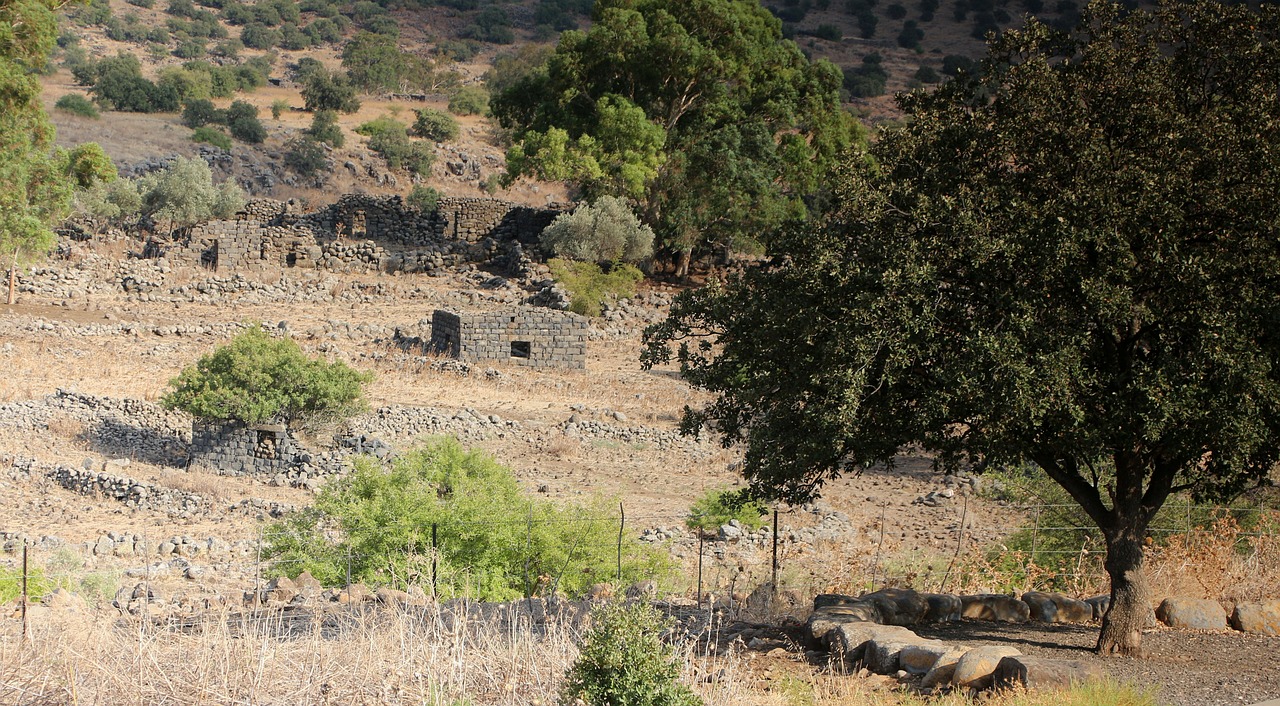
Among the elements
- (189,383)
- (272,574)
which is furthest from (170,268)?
(272,574)

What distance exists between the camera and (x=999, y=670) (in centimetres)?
812

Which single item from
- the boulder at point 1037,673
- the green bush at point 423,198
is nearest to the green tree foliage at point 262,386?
the boulder at point 1037,673

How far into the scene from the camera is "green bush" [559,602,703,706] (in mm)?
6711

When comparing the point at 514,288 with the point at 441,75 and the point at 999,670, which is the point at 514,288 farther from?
the point at 441,75

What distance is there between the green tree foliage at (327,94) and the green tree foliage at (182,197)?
20275 mm

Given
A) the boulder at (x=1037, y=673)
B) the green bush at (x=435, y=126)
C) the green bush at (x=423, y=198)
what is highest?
the green bush at (x=435, y=126)

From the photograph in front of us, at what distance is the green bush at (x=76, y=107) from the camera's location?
1954 inches

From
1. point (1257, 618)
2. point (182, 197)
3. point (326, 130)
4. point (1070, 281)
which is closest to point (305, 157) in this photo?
point (326, 130)

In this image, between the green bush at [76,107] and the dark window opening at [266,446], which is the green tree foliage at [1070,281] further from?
the green bush at [76,107]

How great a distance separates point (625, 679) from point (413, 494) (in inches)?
253

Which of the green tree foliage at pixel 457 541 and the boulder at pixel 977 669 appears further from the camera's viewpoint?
the green tree foliage at pixel 457 541

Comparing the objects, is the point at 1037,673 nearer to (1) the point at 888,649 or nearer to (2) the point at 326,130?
(1) the point at 888,649

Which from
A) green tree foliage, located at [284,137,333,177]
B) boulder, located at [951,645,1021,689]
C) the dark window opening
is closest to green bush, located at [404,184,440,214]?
green tree foliage, located at [284,137,333,177]

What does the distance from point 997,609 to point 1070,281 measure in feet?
12.5
